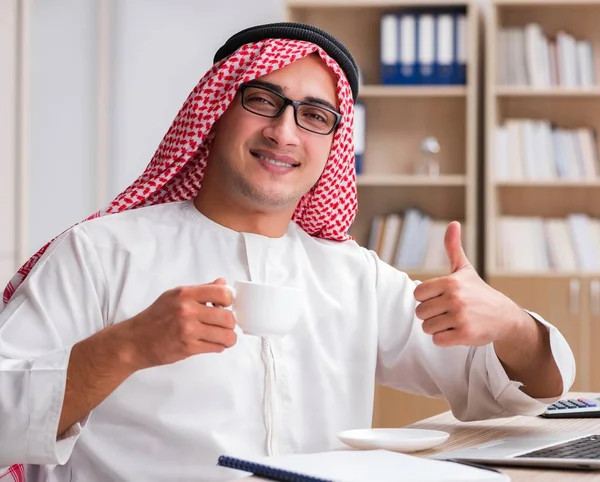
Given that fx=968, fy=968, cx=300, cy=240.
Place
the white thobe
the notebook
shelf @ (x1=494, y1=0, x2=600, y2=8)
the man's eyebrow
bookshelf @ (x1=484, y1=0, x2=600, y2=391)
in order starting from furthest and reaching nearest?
shelf @ (x1=494, y1=0, x2=600, y2=8), bookshelf @ (x1=484, y1=0, x2=600, y2=391), the man's eyebrow, the white thobe, the notebook

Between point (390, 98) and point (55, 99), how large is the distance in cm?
172

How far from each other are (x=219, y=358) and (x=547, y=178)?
3086mm

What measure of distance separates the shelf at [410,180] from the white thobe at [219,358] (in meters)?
2.55

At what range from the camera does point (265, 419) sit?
5.65 ft

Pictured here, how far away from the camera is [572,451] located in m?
1.36

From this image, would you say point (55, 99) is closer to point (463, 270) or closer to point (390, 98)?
point (390, 98)

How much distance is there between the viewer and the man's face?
1.86m

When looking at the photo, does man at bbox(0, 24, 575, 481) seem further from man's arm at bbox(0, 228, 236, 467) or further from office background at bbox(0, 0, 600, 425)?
office background at bbox(0, 0, 600, 425)

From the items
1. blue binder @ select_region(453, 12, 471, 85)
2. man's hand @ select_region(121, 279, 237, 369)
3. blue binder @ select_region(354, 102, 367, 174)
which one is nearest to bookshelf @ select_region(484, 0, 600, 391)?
blue binder @ select_region(453, 12, 471, 85)

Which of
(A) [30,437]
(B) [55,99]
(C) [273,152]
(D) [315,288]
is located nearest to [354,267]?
(D) [315,288]

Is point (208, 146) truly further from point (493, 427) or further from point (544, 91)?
point (544, 91)

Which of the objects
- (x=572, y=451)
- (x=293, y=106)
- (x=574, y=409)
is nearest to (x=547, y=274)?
(x=574, y=409)

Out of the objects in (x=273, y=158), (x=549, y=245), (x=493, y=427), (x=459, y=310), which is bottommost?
(x=493, y=427)

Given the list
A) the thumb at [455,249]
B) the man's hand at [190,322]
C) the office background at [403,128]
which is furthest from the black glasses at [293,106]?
the office background at [403,128]
